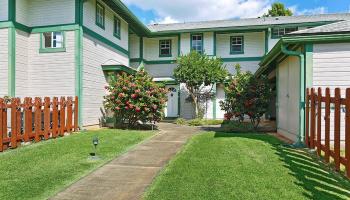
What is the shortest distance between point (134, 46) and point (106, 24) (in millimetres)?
6180

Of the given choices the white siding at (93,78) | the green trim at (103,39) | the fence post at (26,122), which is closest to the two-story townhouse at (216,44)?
the green trim at (103,39)

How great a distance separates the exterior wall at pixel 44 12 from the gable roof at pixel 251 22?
9.42m

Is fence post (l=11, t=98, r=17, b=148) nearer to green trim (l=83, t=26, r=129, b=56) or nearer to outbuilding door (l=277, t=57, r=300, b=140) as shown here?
green trim (l=83, t=26, r=129, b=56)

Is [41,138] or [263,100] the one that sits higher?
[263,100]

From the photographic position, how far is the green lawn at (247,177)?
4703 mm

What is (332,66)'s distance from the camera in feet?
28.5

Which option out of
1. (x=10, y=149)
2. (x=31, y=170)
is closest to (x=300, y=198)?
(x=31, y=170)

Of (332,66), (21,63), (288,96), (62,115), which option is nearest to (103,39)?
(21,63)

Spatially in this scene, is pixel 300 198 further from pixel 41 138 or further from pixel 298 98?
pixel 41 138

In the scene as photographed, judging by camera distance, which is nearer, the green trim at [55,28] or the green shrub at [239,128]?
the green trim at [55,28]

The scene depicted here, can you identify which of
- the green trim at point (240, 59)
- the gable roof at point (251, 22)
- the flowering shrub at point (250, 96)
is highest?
the gable roof at point (251, 22)

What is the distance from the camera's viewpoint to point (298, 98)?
9102mm

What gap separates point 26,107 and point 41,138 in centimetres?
136

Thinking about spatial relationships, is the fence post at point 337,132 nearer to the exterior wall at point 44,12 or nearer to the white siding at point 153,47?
the exterior wall at point 44,12
